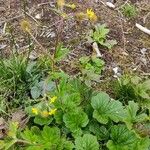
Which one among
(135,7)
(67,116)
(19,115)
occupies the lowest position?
(19,115)

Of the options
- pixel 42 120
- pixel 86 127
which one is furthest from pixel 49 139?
pixel 86 127

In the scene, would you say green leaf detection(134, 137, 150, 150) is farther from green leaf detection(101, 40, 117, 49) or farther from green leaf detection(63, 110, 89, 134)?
green leaf detection(101, 40, 117, 49)

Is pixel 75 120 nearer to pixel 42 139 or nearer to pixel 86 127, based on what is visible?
pixel 86 127

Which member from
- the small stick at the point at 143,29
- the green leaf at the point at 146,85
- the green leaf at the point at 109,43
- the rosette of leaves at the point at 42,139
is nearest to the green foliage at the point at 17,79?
the rosette of leaves at the point at 42,139

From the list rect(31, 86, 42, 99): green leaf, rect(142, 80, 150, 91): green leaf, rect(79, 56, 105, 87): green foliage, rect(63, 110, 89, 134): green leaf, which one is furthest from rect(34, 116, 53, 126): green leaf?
rect(142, 80, 150, 91): green leaf

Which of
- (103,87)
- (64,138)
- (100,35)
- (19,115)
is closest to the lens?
(64,138)

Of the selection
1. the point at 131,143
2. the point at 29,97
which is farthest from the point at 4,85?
the point at 131,143

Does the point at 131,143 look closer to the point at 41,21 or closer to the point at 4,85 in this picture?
the point at 4,85

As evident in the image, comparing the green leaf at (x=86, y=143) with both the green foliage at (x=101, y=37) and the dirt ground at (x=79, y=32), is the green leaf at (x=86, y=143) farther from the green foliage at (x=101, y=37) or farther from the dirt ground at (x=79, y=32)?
the green foliage at (x=101, y=37)
